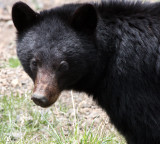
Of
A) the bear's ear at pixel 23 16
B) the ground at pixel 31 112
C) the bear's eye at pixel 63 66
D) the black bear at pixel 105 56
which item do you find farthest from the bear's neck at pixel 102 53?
the ground at pixel 31 112

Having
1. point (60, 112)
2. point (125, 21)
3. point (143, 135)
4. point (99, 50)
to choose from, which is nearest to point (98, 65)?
point (99, 50)

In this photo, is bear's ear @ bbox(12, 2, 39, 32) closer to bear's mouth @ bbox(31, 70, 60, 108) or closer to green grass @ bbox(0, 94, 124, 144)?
bear's mouth @ bbox(31, 70, 60, 108)

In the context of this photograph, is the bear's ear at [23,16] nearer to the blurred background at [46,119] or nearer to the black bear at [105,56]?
the black bear at [105,56]

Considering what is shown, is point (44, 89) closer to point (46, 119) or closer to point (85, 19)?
point (85, 19)

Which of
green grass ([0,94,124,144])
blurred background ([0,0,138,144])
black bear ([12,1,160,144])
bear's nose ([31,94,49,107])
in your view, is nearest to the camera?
bear's nose ([31,94,49,107])

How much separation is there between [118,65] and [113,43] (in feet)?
0.94

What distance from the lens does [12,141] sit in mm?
5578

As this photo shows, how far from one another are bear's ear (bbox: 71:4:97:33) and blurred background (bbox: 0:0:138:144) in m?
1.19

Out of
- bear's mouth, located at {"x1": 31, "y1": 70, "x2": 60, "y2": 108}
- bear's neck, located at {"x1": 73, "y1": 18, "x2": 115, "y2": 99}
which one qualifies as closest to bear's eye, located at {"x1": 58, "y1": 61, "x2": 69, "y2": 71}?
bear's mouth, located at {"x1": 31, "y1": 70, "x2": 60, "y2": 108}

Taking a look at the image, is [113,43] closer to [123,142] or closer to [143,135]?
[143,135]

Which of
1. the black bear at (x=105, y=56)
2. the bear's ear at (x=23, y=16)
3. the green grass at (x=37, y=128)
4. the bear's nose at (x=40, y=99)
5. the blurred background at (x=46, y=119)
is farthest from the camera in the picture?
the blurred background at (x=46, y=119)

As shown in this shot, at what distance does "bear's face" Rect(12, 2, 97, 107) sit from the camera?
4.52m

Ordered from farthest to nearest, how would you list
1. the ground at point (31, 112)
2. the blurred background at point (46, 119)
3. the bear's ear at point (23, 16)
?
1. the ground at point (31, 112)
2. the blurred background at point (46, 119)
3. the bear's ear at point (23, 16)

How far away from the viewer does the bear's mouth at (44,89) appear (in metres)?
4.35
